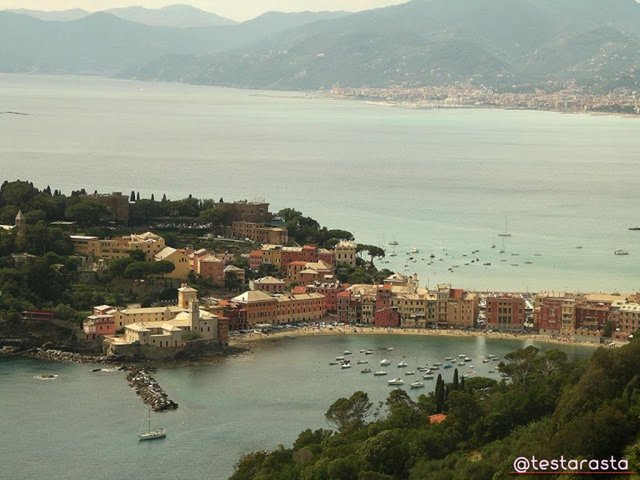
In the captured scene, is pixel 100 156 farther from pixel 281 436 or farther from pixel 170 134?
pixel 281 436

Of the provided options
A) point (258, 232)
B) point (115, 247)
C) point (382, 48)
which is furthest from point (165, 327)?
point (382, 48)

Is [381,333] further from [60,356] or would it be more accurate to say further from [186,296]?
[60,356]

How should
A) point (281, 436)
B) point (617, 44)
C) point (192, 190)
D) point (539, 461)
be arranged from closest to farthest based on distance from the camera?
point (539, 461)
point (281, 436)
point (192, 190)
point (617, 44)

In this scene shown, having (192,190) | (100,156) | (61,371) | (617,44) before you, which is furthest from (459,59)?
(61,371)

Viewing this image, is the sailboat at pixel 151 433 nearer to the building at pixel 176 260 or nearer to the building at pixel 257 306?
the building at pixel 257 306

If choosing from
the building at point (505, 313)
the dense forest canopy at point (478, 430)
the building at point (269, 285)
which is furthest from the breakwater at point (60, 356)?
the building at point (505, 313)

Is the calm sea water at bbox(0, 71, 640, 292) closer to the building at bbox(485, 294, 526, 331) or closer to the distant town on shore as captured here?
the distant town on shore
